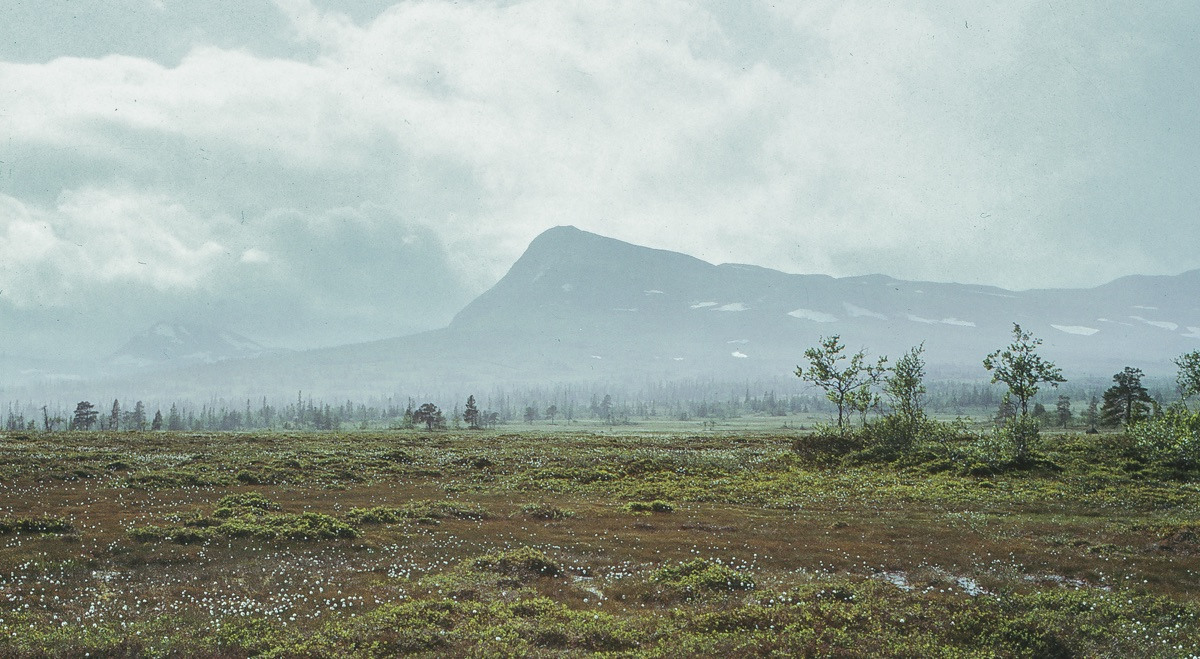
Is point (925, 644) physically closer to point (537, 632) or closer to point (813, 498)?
point (537, 632)

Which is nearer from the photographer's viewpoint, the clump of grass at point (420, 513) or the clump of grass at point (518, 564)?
the clump of grass at point (518, 564)

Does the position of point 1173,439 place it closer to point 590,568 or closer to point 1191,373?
point 1191,373

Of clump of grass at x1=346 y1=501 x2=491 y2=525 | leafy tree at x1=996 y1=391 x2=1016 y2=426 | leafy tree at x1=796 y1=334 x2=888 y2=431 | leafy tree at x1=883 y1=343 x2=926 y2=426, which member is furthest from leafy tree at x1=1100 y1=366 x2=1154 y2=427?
clump of grass at x1=346 y1=501 x2=491 y2=525

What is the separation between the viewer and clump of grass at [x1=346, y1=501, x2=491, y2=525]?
110 feet

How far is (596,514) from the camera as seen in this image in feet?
124

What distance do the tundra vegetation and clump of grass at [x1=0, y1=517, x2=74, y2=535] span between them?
14 centimetres

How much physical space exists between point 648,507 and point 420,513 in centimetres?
1330

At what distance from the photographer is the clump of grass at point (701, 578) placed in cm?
2173

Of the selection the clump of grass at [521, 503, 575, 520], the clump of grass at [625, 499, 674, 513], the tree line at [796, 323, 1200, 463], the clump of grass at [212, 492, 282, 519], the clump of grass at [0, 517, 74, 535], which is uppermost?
the tree line at [796, 323, 1200, 463]

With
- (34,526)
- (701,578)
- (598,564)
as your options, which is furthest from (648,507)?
(34,526)

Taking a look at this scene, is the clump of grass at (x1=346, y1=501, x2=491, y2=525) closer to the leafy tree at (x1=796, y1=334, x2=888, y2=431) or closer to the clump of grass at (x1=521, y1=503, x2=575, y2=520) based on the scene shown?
the clump of grass at (x1=521, y1=503, x2=575, y2=520)

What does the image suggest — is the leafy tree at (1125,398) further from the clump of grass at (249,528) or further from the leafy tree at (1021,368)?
the clump of grass at (249,528)

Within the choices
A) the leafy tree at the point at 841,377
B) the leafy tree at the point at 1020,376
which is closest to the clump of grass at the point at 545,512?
the leafy tree at the point at 1020,376

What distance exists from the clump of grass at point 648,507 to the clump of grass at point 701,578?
14.8 m
